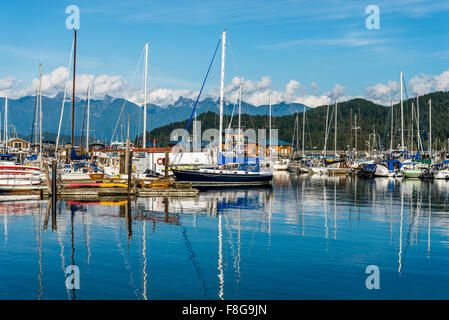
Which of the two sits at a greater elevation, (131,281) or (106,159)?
(106,159)

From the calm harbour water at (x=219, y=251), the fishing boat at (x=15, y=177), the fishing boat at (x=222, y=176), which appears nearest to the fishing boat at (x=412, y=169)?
the fishing boat at (x=222, y=176)

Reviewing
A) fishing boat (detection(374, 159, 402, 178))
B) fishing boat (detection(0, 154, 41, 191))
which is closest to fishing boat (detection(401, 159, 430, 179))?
fishing boat (detection(374, 159, 402, 178))

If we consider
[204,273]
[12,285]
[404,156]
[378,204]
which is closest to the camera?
[12,285]

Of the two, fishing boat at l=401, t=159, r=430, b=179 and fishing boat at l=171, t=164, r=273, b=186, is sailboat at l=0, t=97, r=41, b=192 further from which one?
fishing boat at l=401, t=159, r=430, b=179

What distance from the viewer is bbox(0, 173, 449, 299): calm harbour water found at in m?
16.4

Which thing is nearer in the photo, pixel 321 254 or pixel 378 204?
pixel 321 254

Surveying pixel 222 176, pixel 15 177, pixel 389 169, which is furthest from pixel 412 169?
pixel 15 177

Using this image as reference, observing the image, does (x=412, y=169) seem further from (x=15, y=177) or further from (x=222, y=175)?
(x=15, y=177)

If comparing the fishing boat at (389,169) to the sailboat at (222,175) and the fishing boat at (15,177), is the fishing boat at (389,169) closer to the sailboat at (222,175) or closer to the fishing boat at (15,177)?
the sailboat at (222,175)

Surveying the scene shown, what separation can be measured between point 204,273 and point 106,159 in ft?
188
